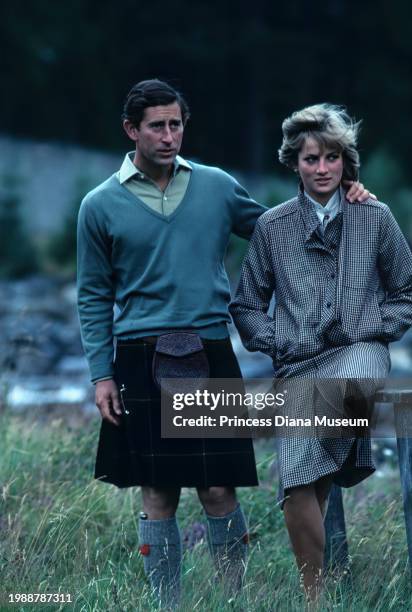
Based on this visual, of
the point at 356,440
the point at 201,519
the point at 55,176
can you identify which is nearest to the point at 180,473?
the point at 356,440

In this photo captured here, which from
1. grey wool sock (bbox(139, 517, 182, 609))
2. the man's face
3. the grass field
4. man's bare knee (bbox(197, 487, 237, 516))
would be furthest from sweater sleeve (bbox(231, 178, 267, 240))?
the grass field

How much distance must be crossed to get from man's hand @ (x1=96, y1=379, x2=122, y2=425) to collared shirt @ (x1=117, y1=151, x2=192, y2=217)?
66 centimetres

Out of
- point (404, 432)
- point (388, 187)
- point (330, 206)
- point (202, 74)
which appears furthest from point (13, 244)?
point (404, 432)

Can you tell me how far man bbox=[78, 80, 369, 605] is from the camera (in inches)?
194

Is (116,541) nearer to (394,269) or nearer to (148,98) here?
(394,269)

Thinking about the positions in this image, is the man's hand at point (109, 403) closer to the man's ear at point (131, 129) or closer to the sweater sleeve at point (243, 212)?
the sweater sleeve at point (243, 212)

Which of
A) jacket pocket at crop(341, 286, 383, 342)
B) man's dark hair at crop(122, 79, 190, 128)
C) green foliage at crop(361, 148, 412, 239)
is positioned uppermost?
man's dark hair at crop(122, 79, 190, 128)

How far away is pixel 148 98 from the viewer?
16.3 ft

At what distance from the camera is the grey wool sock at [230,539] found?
493 centimetres

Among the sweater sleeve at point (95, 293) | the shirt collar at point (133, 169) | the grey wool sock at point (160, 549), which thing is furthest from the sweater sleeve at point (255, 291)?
the grey wool sock at point (160, 549)

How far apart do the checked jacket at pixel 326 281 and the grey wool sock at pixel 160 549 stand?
714 mm

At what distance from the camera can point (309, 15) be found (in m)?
42.5

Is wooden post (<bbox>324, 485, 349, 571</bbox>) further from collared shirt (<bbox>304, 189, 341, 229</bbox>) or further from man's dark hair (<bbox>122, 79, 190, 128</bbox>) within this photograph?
man's dark hair (<bbox>122, 79, 190, 128</bbox>)

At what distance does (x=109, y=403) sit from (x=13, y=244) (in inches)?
768
